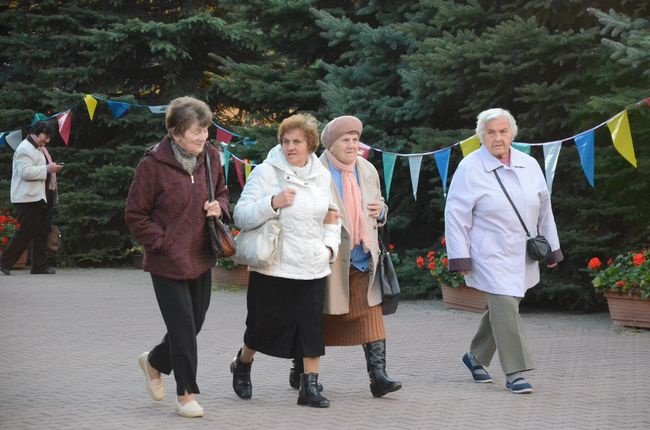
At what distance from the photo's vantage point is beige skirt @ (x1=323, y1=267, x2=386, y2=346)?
7527 millimetres

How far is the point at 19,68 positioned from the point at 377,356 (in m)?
16.4

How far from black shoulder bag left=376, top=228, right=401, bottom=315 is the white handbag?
795 millimetres

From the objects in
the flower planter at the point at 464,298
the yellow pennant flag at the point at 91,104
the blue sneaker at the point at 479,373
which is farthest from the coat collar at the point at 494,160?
the yellow pennant flag at the point at 91,104

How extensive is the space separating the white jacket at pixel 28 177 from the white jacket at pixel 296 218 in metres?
9.43

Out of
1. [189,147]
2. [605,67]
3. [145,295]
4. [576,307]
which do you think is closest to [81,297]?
[145,295]

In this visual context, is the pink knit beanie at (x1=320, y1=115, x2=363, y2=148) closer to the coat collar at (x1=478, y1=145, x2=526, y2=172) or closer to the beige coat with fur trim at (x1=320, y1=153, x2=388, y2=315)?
the beige coat with fur trim at (x1=320, y1=153, x2=388, y2=315)

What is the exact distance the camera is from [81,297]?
1430cm

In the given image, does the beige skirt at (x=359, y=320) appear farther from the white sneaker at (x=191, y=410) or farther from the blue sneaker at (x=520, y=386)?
the white sneaker at (x=191, y=410)

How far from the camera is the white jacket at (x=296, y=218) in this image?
7.12 m

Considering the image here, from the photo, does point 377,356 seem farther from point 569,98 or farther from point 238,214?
point 569,98

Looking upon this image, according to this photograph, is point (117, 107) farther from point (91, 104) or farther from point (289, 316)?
point (289, 316)

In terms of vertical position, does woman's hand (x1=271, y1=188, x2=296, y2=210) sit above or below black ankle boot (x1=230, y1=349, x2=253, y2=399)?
above

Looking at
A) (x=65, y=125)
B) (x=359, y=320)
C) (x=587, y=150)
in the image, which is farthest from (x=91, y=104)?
(x=359, y=320)

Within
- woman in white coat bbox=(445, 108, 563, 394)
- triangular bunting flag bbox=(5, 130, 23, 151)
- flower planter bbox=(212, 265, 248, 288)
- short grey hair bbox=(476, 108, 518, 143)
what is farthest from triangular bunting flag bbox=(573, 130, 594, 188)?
triangular bunting flag bbox=(5, 130, 23, 151)
